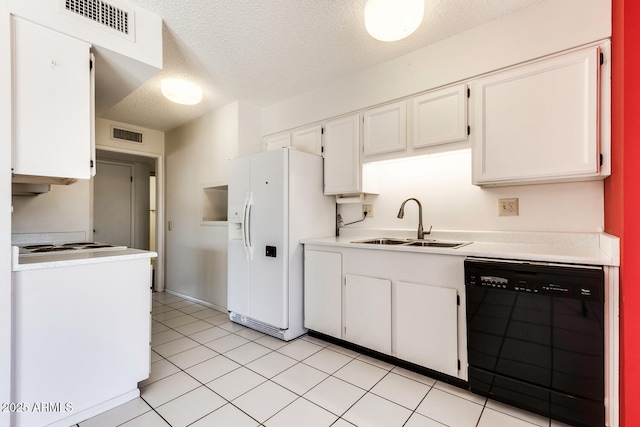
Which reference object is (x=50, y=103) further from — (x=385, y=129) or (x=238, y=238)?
(x=385, y=129)

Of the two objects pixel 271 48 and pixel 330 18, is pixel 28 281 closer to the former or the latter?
pixel 271 48

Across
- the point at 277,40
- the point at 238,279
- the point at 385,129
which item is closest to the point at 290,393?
the point at 238,279

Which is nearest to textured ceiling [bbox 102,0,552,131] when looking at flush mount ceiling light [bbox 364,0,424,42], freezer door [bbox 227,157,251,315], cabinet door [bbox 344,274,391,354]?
flush mount ceiling light [bbox 364,0,424,42]

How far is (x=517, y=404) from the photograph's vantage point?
1621 millimetres

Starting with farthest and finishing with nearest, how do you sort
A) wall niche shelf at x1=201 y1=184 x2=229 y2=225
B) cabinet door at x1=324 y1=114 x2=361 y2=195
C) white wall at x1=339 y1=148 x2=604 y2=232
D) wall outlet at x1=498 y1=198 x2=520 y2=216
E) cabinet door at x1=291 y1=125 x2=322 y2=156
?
wall niche shelf at x1=201 y1=184 x2=229 y2=225, cabinet door at x1=291 y1=125 x2=322 y2=156, cabinet door at x1=324 y1=114 x2=361 y2=195, wall outlet at x1=498 y1=198 x2=520 y2=216, white wall at x1=339 y1=148 x2=604 y2=232

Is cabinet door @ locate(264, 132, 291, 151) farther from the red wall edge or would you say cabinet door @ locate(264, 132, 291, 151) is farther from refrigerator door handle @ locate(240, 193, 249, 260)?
→ the red wall edge

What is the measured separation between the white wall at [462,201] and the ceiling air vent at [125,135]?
321cm

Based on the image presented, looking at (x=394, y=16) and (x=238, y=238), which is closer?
(x=394, y=16)

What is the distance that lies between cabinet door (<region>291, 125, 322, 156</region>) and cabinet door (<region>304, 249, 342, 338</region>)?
3.64 ft

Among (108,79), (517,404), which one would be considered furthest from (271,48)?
(517,404)

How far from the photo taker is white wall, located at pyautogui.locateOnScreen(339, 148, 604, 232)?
1924 millimetres

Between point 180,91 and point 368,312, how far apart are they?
2518mm

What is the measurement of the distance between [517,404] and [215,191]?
3.66m

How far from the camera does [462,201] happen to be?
2379mm
